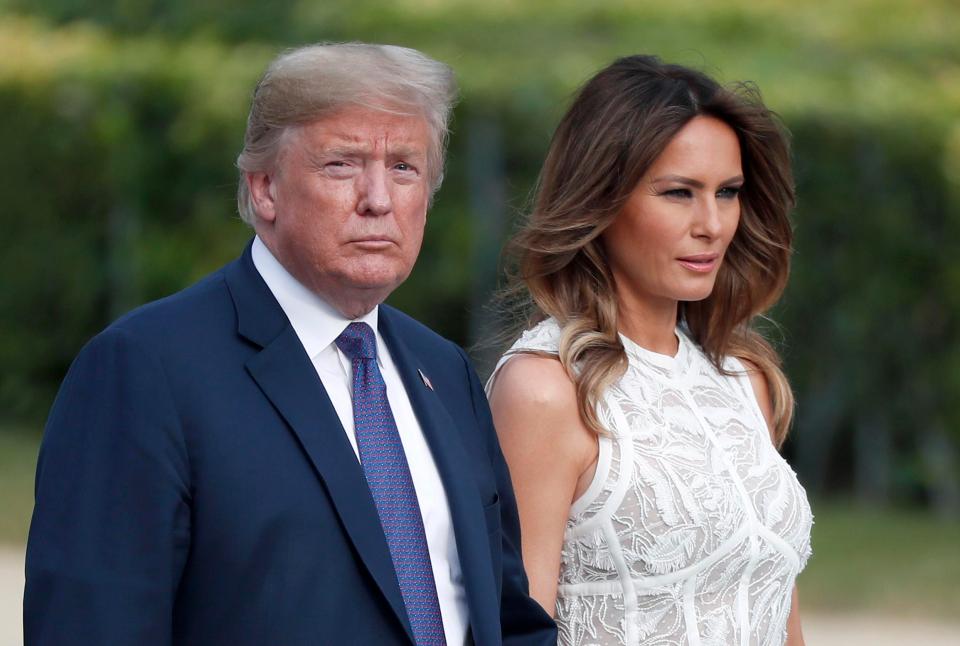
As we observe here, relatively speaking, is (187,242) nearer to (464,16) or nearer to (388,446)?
(464,16)

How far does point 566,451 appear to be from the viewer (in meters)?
2.71

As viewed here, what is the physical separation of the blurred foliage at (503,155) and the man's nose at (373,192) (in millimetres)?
9825

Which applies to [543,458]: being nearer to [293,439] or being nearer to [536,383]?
[536,383]

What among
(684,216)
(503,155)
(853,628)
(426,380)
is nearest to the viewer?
(426,380)

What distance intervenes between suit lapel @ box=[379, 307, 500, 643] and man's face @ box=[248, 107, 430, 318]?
227 mm

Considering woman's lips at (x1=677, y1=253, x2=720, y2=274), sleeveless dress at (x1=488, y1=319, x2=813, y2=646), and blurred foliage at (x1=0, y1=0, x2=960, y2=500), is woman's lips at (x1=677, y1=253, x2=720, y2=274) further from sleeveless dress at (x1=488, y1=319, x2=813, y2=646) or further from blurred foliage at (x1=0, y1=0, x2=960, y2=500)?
blurred foliage at (x1=0, y1=0, x2=960, y2=500)

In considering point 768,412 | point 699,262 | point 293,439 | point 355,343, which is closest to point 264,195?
point 355,343

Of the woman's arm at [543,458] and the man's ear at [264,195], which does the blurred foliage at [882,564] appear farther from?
the man's ear at [264,195]

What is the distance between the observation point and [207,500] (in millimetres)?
1944

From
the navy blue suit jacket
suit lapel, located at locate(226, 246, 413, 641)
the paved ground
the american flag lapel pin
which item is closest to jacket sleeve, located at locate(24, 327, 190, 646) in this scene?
the navy blue suit jacket

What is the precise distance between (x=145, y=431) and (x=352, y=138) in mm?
524

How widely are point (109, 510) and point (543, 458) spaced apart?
1.01 m

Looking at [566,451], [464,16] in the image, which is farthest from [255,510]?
[464,16]

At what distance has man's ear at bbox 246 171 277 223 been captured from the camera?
7.17 feet
